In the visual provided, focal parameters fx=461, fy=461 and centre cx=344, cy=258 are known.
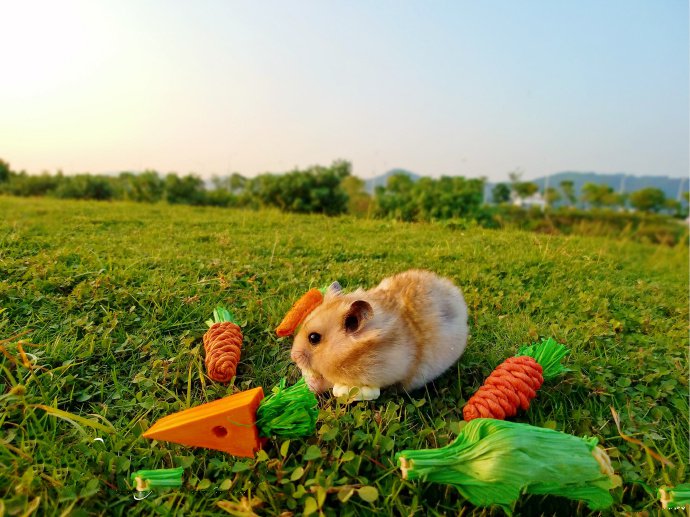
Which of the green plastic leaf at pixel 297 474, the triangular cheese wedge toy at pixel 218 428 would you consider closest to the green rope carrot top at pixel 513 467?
the green plastic leaf at pixel 297 474

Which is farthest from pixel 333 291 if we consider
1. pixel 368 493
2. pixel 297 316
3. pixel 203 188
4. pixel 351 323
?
pixel 203 188

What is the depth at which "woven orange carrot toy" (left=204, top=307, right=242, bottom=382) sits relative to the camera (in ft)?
7.30

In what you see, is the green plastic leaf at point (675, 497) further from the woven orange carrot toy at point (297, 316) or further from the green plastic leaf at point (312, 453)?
the woven orange carrot toy at point (297, 316)

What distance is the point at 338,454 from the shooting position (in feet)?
5.49

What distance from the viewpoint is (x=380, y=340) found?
1.97 m

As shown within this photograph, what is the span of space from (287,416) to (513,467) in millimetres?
792

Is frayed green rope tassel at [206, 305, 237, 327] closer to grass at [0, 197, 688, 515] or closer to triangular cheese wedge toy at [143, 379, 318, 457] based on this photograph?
grass at [0, 197, 688, 515]

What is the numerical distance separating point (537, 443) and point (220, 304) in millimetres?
2015

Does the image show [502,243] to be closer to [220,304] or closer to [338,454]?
[220,304]

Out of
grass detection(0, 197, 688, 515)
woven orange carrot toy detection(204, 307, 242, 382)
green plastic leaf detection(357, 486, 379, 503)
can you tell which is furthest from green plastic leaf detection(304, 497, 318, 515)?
woven orange carrot toy detection(204, 307, 242, 382)

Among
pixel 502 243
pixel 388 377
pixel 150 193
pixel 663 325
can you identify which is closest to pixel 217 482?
pixel 388 377

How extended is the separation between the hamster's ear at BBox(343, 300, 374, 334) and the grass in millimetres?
330

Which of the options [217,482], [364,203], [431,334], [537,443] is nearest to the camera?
[537,443]

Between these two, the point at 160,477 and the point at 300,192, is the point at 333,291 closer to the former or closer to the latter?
the point at 160,477
